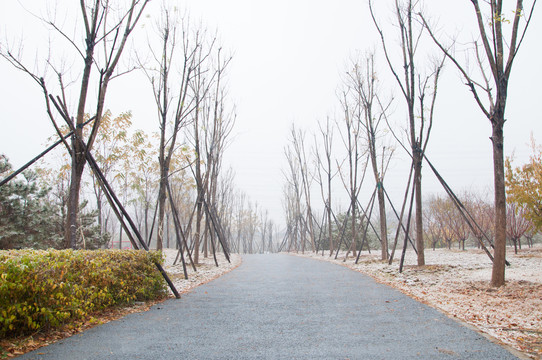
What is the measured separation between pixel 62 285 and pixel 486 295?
5.23 m

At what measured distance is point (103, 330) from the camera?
3.50 m

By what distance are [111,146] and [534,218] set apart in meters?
15.2

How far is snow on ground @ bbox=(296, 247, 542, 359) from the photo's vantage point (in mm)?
3242

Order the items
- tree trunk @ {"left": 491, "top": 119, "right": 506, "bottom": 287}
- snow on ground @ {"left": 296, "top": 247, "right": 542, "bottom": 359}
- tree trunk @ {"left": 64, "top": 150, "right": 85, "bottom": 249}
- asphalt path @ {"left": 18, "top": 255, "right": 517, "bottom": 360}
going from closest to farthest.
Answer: asphalt path @ {"left": 18, "top": 255, "right": 517, "bottom": 360} → snow on ground @ {"left": 296, "top": 247, "right": 542, "bottom": 359} → tree trunk @ {"left": 64, "top": 150, "right": 85, "bottom": 249} → tree trunk @ {"left": 491, "top": 119, "right": 506, "bottom": 287}

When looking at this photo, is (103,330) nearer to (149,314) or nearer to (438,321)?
(149,314)

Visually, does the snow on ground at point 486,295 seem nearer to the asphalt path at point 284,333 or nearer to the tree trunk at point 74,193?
the asphalt path at point 284,333

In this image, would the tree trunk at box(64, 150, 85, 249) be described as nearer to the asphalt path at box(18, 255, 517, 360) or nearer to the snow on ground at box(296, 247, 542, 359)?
the asphalt path at box(18, 255, 517, 360)

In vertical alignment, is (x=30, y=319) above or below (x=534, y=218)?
below

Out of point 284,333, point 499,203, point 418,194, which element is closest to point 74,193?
point 284,333

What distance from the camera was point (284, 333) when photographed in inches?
134

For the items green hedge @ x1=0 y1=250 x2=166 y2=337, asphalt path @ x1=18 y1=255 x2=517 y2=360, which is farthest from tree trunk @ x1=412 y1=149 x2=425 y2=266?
green hedge @ x1=0 y1=250 x2=166 y2=337

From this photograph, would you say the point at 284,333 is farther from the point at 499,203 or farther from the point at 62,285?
the point at 499,203

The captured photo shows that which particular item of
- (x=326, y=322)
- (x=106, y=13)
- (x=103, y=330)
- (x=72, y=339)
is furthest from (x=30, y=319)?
(x=106, y=13)

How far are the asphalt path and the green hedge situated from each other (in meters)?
0.30
